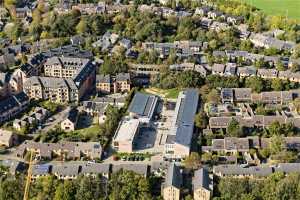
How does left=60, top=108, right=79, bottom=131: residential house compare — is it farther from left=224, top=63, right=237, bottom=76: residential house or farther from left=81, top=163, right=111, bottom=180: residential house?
left=224, top=63, right=237, bottom=76: residential house

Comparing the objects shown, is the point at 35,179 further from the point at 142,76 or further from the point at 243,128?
the point at 142,76

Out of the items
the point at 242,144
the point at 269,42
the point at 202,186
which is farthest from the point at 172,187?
the point at 269,42

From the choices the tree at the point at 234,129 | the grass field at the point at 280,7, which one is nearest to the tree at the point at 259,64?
the tree at the point at 234,129

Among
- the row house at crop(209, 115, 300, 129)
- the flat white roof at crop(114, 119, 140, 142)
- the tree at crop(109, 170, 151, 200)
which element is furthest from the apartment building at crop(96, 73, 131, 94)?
the tree at crop(109, 170, 151, 200)

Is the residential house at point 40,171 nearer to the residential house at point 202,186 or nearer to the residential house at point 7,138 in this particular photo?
the residential house at point 7,138

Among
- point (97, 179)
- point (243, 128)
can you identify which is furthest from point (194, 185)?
point (243, 128)

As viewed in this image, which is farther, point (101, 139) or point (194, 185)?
point (101, 139)
